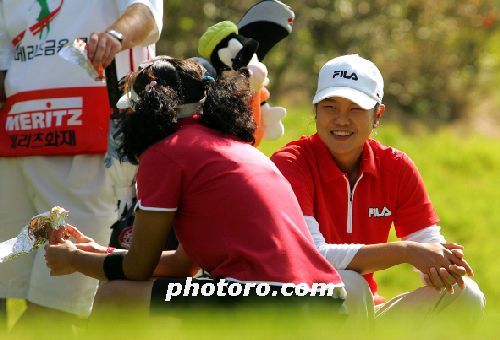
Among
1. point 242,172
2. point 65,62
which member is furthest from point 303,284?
point 65,62

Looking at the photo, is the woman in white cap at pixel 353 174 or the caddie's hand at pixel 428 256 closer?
the caddie's hand at pixel 428 256

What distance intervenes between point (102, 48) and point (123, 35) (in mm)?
187

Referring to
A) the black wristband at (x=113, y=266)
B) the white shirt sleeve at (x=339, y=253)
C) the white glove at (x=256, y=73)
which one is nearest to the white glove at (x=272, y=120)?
the white glove at (x=256, y=73)

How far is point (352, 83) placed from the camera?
16.6 ft

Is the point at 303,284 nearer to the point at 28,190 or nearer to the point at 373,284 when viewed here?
the point at 373,284

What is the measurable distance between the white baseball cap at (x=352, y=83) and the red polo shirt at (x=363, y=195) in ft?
0.66

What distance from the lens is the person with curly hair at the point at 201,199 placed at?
4.19m

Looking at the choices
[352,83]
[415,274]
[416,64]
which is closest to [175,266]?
[352,83]

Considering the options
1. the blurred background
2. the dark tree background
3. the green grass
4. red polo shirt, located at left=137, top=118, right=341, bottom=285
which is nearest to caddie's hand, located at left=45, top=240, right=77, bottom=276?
the green grass

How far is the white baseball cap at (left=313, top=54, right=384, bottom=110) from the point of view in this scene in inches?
198

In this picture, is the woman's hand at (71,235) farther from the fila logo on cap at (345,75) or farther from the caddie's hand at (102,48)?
the fila logo on cap at (345,75)

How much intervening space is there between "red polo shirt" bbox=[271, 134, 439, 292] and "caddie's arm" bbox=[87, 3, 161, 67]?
78cm

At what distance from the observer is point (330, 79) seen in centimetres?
509

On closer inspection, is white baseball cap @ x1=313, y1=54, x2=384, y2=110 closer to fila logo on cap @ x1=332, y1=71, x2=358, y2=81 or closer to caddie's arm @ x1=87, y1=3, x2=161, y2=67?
fila logo on cap @ x1=332, y1=71, x2=358, y2=81
